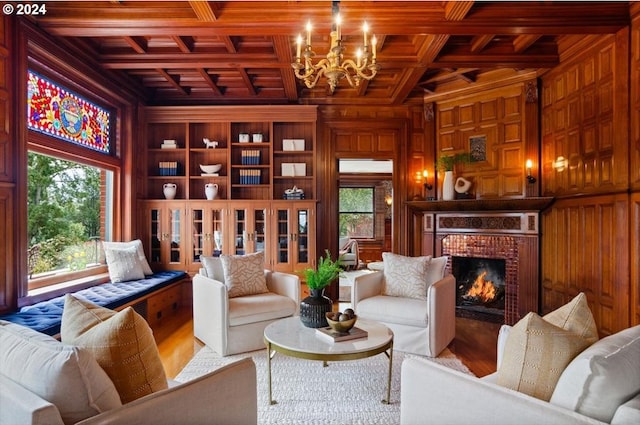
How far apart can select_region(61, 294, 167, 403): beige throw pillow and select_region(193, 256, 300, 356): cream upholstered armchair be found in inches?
66.9

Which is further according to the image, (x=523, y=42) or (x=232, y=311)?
(x=523, y=42)

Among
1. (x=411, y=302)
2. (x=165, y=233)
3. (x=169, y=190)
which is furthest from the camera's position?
(x=169, y=190)

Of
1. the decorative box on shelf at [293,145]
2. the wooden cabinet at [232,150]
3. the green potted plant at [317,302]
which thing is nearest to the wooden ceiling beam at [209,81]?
the wooden cabinet at [232,150]

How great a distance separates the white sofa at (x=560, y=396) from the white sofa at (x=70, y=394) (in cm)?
79

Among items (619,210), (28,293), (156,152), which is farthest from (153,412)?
(156,152)

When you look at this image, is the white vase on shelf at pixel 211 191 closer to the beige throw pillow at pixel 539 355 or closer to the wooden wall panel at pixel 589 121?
the wooden wall panel at pixel 589 121

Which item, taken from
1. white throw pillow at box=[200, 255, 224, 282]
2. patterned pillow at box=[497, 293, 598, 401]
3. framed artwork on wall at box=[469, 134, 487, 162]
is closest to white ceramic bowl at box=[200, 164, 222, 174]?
white throw pillow at box=[200, 255, 224, 282]

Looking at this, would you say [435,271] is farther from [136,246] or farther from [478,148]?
[136,246]

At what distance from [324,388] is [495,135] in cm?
366

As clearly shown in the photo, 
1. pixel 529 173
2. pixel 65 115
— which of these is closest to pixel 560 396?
pixel 529 173

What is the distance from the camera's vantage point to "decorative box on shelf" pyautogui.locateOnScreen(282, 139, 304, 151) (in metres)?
5.06

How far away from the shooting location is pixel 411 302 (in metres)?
3.23

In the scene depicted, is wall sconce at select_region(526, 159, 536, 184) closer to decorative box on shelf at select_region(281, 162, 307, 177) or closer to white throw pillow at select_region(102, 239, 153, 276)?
decorative box on shelf at select_region(281, 162, 307, 177)

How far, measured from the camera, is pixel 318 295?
2.68 meters
